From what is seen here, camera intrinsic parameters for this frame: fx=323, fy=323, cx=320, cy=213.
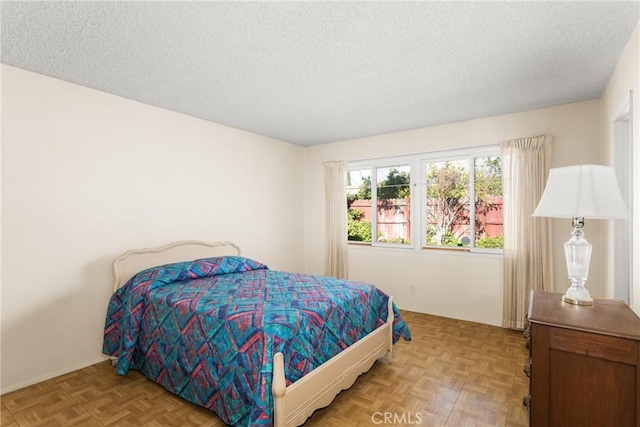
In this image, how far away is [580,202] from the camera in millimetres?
1659

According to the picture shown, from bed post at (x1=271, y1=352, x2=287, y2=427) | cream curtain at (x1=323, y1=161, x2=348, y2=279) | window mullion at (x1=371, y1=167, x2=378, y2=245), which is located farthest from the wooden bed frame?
window mullion at (x1=371, y1=167, x2=378, y2=245)

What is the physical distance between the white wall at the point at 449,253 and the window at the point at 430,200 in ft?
0.51

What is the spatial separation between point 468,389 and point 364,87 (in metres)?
2.53

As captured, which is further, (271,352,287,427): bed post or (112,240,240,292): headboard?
(112,240,240,292): headboard

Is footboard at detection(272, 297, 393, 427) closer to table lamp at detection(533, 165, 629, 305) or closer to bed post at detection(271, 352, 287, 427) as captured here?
bed post at detection(271, 352, 287, 427)

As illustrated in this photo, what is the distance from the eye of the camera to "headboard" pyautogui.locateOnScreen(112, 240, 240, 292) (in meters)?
2.91

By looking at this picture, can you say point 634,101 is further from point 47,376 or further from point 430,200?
point 47,376

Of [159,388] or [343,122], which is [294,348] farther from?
[343,122]

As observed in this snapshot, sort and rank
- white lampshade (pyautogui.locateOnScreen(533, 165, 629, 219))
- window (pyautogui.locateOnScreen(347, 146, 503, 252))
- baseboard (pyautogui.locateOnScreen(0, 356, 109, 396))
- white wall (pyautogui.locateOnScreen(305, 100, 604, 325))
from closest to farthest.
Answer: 1. white lampshade (pyautogui.locateOnScreen(533, 165, 629, 219))
2. baseboard (pyautogui.locateOnScreen(0, 356, 109, 396))
3. white wall (pyautogui.locateOnScreen(305, 100, 604, 325))
4. window (pyautogui.locateOnScreen(347, 146, 503, 252))

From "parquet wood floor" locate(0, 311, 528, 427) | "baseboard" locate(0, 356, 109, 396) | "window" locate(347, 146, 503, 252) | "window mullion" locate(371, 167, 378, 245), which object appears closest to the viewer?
"parquet wood floor" locate(0, 311, 528, 427)

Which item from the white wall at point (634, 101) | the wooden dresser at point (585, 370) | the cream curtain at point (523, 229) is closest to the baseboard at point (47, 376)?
the wooden dresser at point (585, 370)

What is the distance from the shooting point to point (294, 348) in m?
1.90

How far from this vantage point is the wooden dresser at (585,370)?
4.45 ft

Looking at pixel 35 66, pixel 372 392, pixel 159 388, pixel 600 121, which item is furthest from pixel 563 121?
pixel 35 66
